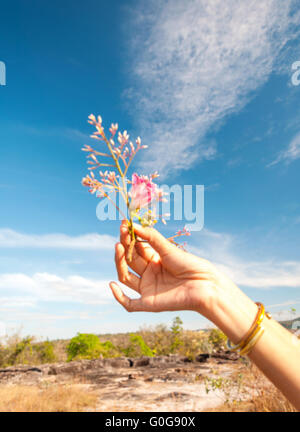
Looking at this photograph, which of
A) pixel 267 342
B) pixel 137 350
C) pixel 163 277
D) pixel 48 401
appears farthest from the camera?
pixel 137 350

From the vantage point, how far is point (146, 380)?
11039 millimetres

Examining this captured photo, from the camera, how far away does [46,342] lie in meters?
20.2

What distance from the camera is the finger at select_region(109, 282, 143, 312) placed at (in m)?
2.05

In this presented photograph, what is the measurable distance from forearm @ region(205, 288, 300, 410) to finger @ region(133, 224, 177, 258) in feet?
1.43

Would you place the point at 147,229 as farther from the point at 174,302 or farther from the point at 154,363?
the point at 154,363

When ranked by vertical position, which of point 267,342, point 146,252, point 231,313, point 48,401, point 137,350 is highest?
point 146,252

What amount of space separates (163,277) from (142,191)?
0.61m

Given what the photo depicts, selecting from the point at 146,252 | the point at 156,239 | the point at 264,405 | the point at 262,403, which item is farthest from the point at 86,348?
the point at 156,239

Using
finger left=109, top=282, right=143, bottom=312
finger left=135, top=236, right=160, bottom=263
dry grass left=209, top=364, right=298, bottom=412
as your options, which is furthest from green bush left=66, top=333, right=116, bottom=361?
finger left=135, top=236, right=160, bottom=263

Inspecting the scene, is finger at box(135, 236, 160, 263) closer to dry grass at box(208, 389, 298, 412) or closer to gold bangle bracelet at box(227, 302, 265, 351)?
gold bangle bracelet at box(227, 302, 265, 351)

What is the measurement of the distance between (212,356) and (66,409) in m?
10.7

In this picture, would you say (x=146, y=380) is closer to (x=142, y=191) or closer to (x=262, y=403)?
(x=262, y=403)

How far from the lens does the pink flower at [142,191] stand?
188cm

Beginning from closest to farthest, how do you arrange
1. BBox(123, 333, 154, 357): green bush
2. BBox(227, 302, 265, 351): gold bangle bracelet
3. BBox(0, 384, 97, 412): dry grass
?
BBox(227, 302, 265, 351): gold bangle bracelet → BBox(0, 384, 97, 412): dry grass → BBox(123, 333, 154, 357): green bush
